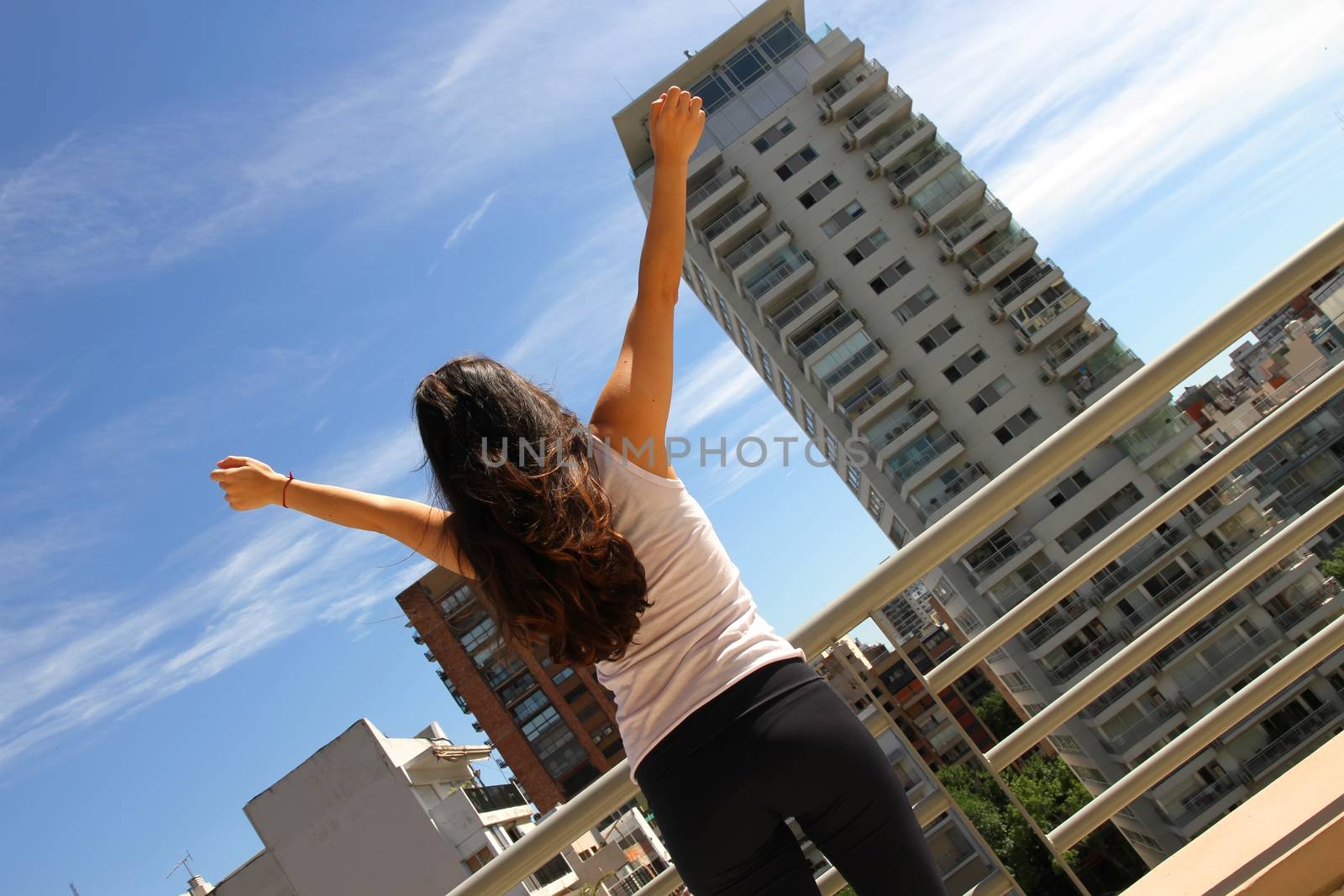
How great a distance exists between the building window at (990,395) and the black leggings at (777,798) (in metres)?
31.9

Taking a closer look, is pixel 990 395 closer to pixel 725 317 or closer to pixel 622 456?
pixel 725 317

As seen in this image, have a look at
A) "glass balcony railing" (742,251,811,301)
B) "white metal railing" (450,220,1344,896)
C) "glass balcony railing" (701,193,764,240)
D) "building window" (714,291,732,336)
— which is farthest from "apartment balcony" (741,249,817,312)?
"white metal railing" (450,220,1344,896)

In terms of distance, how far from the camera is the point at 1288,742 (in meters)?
26.3

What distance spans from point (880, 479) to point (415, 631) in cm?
2585

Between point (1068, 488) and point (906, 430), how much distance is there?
579 centimetres

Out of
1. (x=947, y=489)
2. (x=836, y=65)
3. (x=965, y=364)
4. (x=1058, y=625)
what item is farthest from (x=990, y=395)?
(x=836, y=65)

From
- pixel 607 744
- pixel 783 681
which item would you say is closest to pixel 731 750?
pixel 783 681

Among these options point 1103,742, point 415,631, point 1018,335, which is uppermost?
point 415,631

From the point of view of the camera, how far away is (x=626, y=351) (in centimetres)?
154

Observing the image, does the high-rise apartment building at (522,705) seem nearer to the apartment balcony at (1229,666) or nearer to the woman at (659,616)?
the apartment balcony at (1229,666)

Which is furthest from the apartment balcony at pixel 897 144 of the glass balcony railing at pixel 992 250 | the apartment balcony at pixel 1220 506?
the apartment balcony at pixel 1220 506

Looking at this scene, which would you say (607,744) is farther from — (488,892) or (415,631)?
(488,892)

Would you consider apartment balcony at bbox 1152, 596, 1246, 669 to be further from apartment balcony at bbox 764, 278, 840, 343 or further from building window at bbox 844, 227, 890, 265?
building window at bbox 844, 227, 890, 265

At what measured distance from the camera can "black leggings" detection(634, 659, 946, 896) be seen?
130cm
